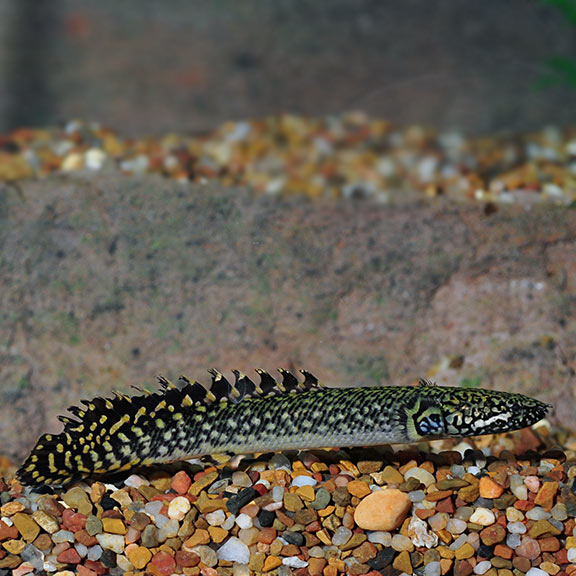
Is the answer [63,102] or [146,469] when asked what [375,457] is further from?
[63,102]

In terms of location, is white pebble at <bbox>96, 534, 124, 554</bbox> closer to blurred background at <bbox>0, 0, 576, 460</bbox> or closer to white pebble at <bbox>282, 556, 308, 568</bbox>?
white pebble at <bbox>282, 556, 308, 568</bbox>

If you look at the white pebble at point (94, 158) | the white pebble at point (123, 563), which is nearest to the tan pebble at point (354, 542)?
the white pebble at point (123, 563)

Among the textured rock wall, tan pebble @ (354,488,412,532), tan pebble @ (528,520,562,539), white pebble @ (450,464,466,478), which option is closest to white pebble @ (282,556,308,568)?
tan pebble @ (354,488,412,532)

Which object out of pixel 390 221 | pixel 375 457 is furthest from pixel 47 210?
pixel 375 457

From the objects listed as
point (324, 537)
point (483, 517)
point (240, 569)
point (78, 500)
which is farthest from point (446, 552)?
point (78, 500)

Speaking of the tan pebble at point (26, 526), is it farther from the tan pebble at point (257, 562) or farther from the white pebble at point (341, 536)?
the white pebble at point (341, 536)

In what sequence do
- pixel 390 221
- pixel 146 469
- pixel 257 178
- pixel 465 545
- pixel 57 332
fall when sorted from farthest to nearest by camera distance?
pixel 257 178, pixel 390 221, pixel 57 332, pixel 146 469, pixel 465 545
